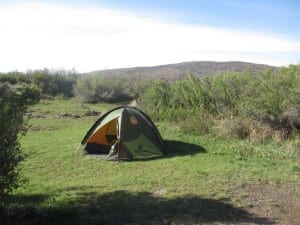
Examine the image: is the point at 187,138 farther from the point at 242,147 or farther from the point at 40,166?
the point at 40,166

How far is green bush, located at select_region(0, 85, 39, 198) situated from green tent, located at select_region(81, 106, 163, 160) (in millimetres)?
5105

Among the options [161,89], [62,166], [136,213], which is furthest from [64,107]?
[136,213]

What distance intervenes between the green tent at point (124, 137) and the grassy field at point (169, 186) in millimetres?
484

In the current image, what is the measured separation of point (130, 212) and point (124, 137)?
5.07 metres

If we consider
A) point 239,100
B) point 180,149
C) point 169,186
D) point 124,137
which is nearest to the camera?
point 169,186

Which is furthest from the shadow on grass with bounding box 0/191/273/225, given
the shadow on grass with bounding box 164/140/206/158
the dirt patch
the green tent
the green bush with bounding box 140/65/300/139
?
the green bush with bounding box 140/65/300/139

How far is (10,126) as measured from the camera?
258 inches

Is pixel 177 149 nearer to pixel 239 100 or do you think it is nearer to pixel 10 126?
pixel 239 100

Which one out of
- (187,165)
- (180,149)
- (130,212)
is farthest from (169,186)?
(180,149)

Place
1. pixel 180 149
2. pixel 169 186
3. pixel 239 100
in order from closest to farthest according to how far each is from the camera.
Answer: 1. pixel 169 186
2. pixel 180 149
3. pixel 239 100

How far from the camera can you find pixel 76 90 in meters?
32.2

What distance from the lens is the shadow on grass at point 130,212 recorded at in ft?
22.1

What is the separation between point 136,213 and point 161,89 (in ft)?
40.6

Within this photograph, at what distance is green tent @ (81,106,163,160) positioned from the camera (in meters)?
12.0
